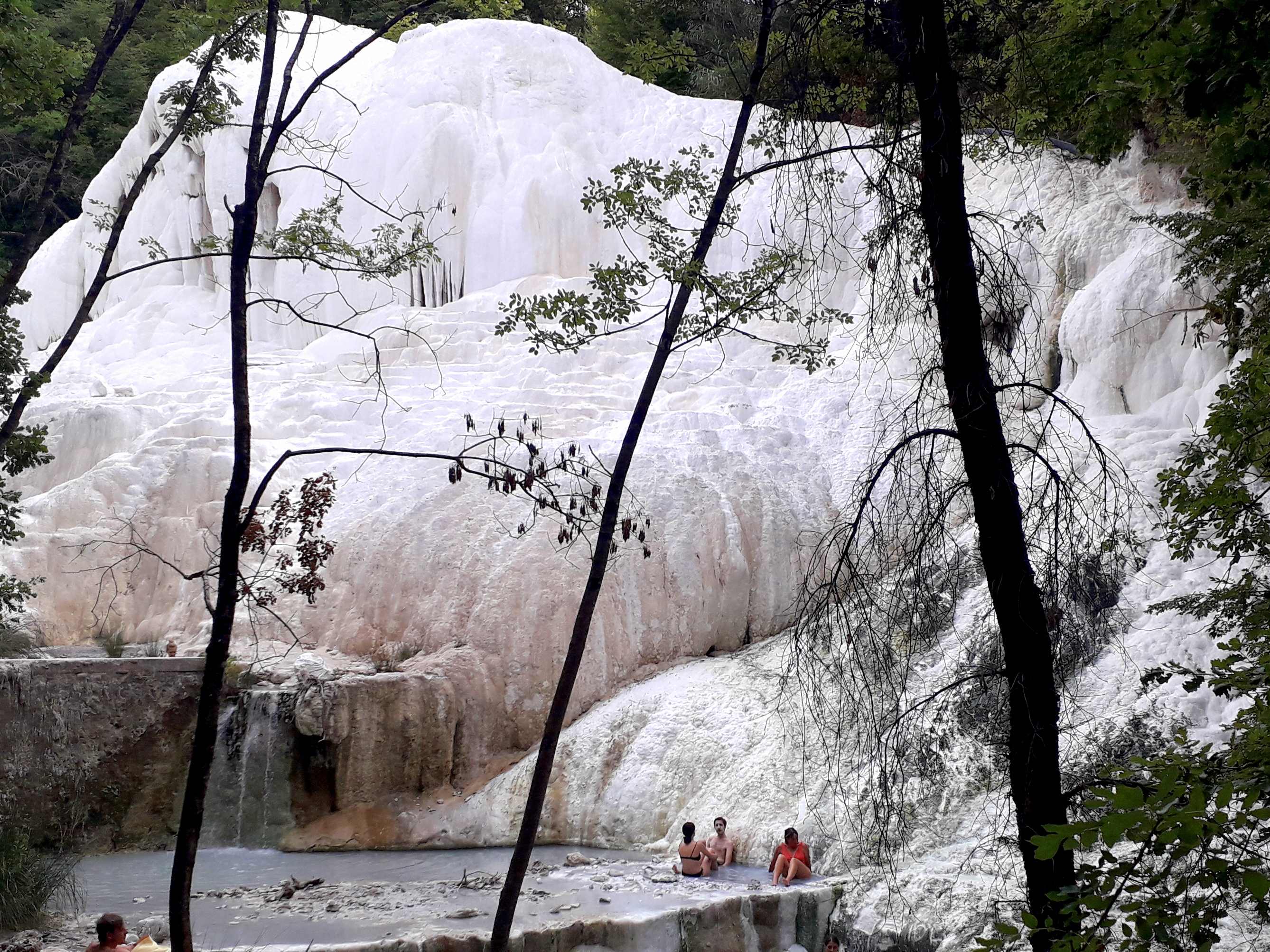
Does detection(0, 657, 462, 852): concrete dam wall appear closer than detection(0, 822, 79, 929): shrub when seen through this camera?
No

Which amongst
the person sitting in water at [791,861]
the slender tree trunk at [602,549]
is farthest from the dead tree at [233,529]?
the person sitting in water at [791,861]

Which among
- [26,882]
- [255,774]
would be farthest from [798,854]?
[255,774]

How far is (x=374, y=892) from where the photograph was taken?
9836mm

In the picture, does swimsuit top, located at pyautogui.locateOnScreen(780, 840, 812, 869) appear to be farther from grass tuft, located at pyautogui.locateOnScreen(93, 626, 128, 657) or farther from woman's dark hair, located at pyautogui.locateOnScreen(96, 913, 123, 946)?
grass tuft, located at pyautogui.locateOnScreen(93, 626, 128, 657)

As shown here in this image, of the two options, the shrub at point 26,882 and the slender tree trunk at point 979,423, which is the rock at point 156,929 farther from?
the slender tree trunk at point 979,423

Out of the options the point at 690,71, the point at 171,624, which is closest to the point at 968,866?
the point at 171,624

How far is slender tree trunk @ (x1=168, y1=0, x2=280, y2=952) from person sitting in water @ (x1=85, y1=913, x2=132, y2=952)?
0.75m

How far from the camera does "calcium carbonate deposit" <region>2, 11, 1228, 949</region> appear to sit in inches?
456

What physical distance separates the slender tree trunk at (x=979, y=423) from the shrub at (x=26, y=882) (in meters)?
8.00

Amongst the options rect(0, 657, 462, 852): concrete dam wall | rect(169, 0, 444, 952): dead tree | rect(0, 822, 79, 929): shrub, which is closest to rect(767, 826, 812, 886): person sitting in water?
rect(0, 657, 462, 852): concrete dam wall

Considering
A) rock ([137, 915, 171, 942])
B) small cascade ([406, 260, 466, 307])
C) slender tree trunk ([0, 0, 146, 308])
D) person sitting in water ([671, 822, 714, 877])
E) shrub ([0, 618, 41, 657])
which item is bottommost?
rock ([137, 915, 171, 942])

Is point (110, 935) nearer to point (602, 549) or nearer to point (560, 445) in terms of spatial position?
point (602, 549)

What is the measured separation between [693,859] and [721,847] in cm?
49

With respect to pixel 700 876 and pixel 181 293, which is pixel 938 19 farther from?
pixel 181 293
